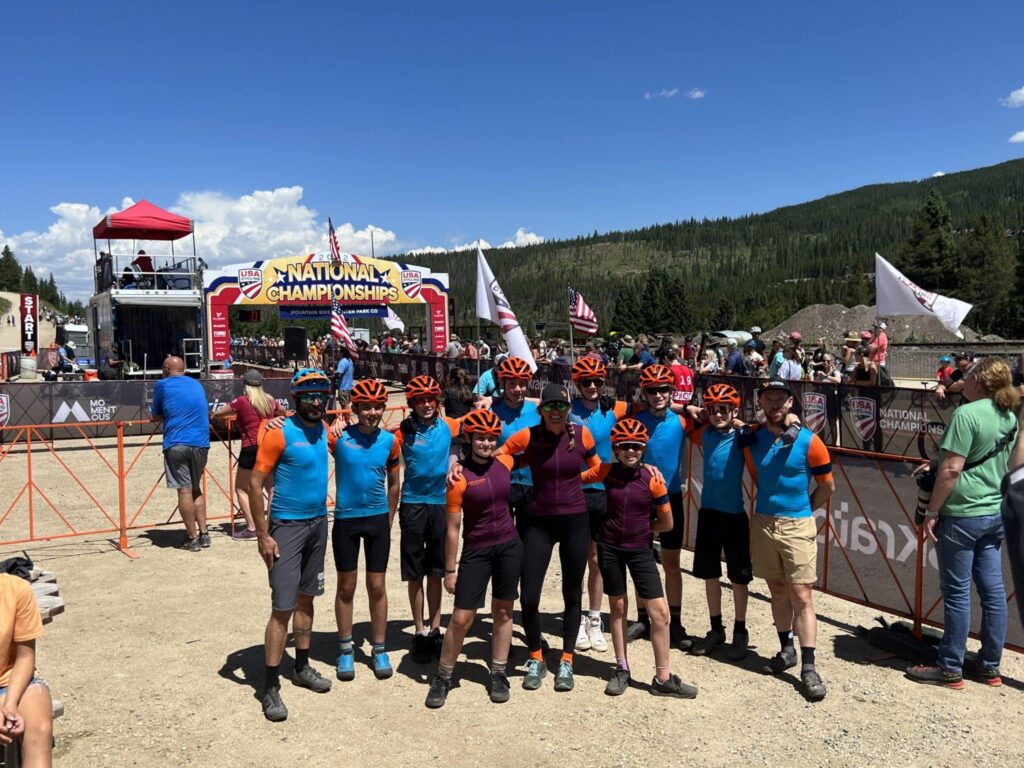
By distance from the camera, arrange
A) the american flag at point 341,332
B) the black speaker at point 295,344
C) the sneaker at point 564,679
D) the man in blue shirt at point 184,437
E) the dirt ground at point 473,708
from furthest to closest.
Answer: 1. the black speaker at point 295,344
2. the american flag at point 341,332
3. the man in blue shirt at point 184,437
4. the sneaker at point 564,679
5. the dirt ground at point 473,708

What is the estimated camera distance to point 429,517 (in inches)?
202

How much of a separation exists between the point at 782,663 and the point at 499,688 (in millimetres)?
1885

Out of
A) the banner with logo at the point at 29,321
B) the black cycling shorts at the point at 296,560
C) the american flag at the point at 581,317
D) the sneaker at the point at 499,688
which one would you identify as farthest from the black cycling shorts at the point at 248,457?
the banner with logo at the point at 29,321

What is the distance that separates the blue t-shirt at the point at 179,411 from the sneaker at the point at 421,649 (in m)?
3.90

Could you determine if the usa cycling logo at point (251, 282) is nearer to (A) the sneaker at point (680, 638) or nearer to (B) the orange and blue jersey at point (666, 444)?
(B) the orange and blue jersey at point (666, 444)

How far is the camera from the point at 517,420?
543cm

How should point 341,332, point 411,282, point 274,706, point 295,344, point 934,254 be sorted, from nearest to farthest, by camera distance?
point 274,706, point 341,332, point 411,282, point 295,344, point 934,254

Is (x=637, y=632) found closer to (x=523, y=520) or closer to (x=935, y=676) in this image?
(x=523, y=520)

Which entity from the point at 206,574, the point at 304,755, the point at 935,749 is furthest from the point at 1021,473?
the point at 206,574

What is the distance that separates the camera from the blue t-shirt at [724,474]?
16.4 feet

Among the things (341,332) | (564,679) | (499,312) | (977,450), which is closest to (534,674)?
(564,679)

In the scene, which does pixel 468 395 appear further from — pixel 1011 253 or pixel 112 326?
pixel 1011 253

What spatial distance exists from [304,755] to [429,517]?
1667 mm

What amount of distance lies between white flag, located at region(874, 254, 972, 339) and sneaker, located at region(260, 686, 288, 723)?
12742mm
